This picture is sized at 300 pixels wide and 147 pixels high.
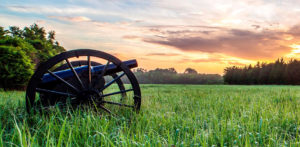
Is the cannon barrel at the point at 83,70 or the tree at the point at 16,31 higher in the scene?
the tree at the point at 16,31

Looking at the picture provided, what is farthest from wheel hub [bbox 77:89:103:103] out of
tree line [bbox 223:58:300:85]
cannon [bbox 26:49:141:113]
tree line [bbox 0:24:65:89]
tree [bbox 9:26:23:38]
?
tree line [bbox 223:58:300:85]

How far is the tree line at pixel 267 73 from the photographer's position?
143 feet

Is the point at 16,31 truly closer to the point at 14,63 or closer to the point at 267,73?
the point at 14,63

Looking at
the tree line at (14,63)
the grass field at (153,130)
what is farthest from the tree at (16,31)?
the grass field at (153,130)

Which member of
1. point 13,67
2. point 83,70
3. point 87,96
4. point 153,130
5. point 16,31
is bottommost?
point 153,130

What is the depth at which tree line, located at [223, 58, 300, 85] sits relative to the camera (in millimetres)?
43688

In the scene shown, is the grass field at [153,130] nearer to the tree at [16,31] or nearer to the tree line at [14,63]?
the tree line at [14,63]

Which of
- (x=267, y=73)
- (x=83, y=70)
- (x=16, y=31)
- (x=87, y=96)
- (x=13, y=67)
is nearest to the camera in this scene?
(x=87, y=96)

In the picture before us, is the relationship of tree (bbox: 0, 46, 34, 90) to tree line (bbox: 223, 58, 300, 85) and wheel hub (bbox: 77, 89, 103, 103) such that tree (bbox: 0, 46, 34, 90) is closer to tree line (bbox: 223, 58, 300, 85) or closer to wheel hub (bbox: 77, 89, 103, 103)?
wheel hub (bbox: 77, 89, 103, 103)

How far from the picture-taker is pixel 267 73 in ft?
157

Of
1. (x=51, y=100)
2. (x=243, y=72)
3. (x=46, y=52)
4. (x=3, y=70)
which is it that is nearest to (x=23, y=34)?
(x=46, y=52)

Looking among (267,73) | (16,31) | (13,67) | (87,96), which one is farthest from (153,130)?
(267,73)

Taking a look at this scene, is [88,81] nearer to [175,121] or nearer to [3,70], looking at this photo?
[175,121]

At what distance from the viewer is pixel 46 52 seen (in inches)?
642
